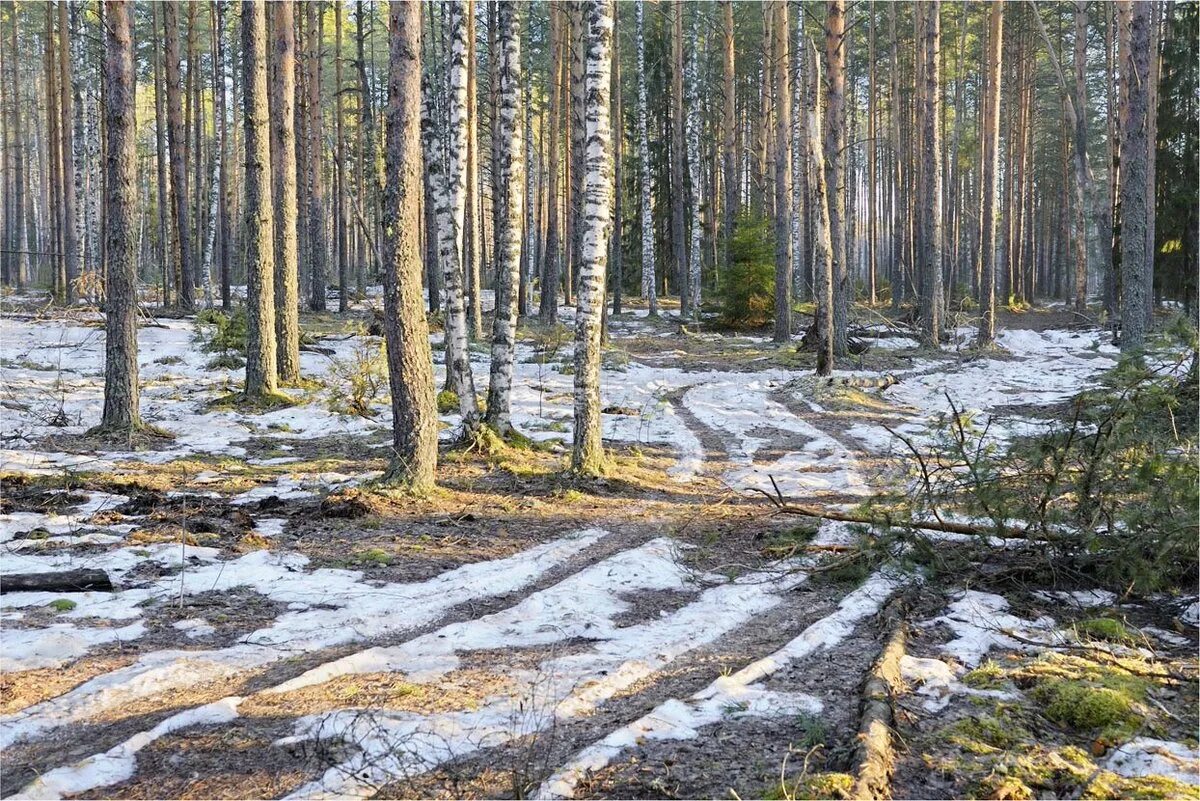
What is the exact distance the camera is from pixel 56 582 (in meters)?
5.64

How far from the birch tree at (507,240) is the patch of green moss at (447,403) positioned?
2.27m

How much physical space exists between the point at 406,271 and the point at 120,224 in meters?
4.66

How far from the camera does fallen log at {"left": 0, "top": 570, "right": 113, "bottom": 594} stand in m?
5.58

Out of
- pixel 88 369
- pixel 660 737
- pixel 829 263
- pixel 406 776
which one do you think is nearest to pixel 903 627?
pixel 660 737

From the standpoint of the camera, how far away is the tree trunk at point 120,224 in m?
10.3

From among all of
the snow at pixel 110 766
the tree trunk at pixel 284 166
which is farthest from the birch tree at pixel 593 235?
the tree trunk at pixel 284 166

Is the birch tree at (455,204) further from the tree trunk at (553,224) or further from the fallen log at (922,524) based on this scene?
the tree trunk at (553,224)

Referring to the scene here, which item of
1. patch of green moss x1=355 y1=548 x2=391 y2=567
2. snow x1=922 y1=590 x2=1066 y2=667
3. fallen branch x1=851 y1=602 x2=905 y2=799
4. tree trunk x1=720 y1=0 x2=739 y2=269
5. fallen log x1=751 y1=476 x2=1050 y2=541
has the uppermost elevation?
tree trunk x1=720 y1=0 x2=739 y2=269

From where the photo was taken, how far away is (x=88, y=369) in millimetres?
15445

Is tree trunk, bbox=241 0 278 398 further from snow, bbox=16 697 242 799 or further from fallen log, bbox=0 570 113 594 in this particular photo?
snow, bbox=16 697 242 799

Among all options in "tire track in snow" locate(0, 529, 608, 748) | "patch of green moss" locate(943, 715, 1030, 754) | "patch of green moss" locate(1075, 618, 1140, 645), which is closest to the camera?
"patch of green moss" locate(943, 715, 1030, 754)

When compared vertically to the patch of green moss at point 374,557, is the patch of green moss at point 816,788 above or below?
above

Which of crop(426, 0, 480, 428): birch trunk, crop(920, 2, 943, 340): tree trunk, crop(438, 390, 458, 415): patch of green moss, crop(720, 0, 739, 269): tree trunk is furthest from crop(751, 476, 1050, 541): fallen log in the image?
crop(720, 0, 739, 269): tree trunk

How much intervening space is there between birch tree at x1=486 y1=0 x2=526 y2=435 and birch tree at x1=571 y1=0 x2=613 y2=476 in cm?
158
